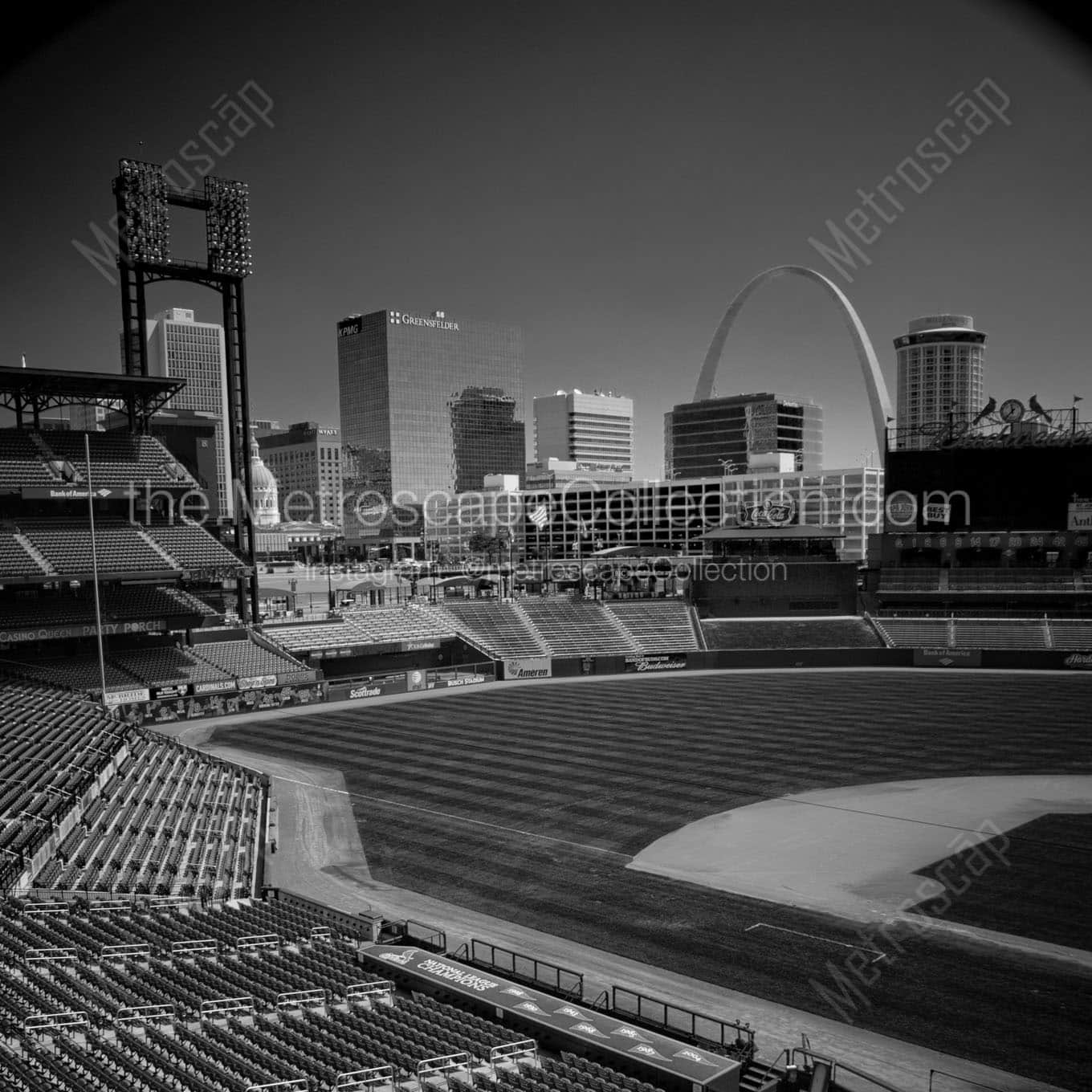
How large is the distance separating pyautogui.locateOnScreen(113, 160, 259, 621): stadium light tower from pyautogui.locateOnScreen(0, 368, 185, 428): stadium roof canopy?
1233mm

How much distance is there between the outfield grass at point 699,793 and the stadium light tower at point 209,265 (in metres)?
18.6

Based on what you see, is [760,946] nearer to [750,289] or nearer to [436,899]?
[436,899]

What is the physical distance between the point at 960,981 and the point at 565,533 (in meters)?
137

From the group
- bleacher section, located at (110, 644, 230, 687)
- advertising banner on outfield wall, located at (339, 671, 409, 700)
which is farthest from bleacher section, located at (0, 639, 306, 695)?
advertising banner on outfield wall, located at (339, 671, 409, 700)

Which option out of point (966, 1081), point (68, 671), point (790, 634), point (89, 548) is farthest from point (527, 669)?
point (966, 1081)

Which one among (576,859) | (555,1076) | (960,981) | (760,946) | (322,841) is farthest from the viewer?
(322,841)

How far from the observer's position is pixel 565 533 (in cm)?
15325

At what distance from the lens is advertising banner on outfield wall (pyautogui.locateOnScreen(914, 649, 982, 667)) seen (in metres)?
57.6

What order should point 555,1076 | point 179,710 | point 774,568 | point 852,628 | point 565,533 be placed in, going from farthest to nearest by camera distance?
point 565,533, point 774,568, point 852,628, point 179,710, point 555,1076

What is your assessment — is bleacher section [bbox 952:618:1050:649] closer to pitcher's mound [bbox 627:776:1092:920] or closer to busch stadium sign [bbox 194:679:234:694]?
pitcher's mound [bbox 627:776:1092:920]

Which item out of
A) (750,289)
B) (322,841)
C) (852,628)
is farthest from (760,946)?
(750,289)

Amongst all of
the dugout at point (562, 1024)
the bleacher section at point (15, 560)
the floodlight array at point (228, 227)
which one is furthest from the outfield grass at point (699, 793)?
the floodlight array at point (228, 227)

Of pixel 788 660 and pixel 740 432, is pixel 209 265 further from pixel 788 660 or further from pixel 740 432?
pixel 740 432

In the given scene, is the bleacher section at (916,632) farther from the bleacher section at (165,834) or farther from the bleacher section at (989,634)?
the bleacher section at (165,834)
